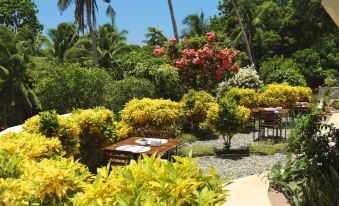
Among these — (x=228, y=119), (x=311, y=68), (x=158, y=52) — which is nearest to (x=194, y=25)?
(x=311, y=68)

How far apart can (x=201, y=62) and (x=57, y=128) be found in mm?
10794

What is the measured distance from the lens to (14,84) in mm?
22250

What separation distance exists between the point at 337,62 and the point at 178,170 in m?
25.6

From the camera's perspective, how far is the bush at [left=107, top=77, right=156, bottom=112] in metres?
14.0

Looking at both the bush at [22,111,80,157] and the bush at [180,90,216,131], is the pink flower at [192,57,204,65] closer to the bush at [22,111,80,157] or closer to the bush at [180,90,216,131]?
the bush at [180,90,216,131]

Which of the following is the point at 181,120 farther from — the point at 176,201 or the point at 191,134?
the point at 176,201

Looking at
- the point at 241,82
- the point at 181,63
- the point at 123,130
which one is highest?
the point at 181,63

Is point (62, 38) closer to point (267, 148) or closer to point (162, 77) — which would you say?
point (162, 77)

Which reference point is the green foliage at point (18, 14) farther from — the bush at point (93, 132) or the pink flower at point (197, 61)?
the bush at point (93, 132)

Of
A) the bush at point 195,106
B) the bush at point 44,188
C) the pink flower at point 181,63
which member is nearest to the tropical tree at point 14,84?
the pink flower at point 181,63

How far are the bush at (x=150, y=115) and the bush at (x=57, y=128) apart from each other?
2904mm

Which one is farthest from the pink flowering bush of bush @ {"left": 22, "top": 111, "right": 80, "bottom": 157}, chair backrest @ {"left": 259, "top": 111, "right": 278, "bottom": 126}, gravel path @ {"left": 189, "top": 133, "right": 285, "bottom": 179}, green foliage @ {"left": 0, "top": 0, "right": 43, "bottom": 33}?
green foliage @ {"left": 0, "top": 0, "right": 43, "bottom": 33}

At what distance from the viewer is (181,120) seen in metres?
12.1

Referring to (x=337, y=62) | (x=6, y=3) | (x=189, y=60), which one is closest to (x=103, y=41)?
(x=6, y=3)
